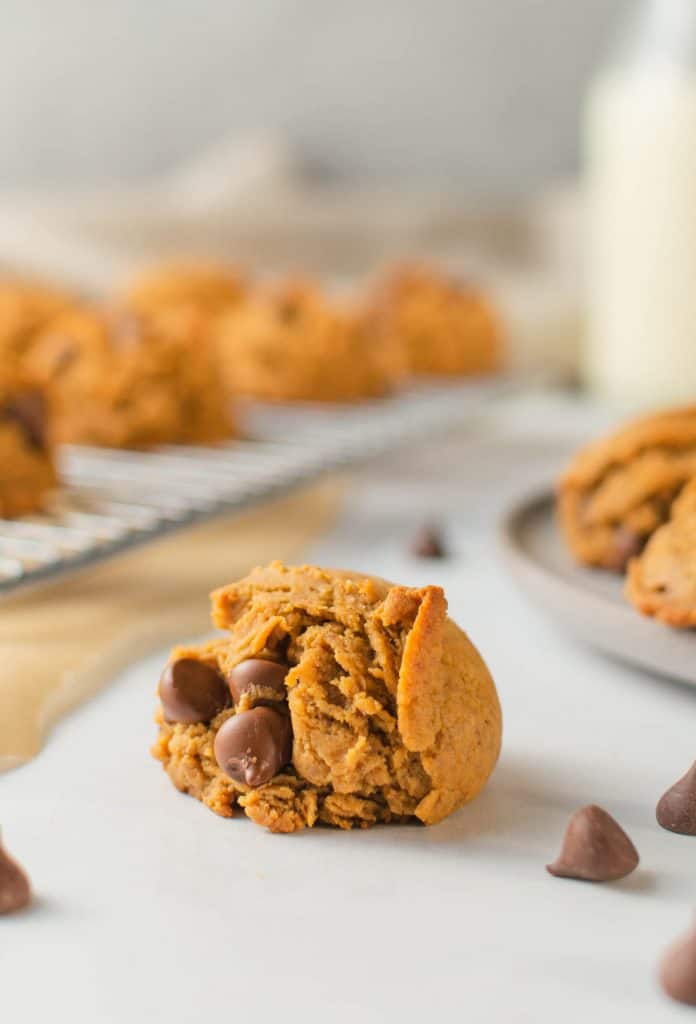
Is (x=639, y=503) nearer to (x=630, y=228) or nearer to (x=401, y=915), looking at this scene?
(x=401, y=915)

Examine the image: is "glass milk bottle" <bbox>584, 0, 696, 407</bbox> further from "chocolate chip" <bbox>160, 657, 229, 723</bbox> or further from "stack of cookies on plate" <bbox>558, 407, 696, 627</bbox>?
"chocolate chip" <bbox>160, 657, 229, 723</bbox>

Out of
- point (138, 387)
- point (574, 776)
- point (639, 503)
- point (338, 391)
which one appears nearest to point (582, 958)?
point (574, 776)

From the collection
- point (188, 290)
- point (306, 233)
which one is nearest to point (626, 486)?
point (188, 290)

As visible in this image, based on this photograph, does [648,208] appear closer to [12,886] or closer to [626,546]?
[626,546]

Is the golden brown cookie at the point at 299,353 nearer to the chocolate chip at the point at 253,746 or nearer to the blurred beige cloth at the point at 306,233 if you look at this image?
the blurred beige cloth at the point at 306,233

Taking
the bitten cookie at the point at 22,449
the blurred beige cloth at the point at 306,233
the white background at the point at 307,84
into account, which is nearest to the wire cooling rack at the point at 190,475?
the bitten cookie at the point at 22,449
